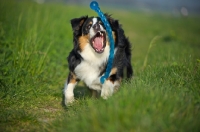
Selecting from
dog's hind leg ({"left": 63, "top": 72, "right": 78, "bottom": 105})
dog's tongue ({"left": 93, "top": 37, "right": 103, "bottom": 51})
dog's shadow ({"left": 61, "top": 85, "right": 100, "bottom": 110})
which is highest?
dog's tongue ({"left": 93, "top": 37, "right": 103, "bottom": 51})

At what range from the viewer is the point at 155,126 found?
3588 mm

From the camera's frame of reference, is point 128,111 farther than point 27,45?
No

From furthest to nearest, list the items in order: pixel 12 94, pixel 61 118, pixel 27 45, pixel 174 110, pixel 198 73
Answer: pixel 27 45
pixel 12 94
pixel 198 73
pixel 61 118
pixel 174 110

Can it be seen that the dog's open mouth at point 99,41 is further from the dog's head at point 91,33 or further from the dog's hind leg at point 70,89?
the dog's hind leg at point 70,89

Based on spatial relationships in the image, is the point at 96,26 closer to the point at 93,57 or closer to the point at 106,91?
the point at 93,57

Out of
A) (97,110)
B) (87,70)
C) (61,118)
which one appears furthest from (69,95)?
(97,110)

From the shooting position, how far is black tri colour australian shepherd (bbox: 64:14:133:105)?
536 centimetres

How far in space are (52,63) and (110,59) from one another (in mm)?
2728

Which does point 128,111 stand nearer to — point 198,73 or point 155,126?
point 155,126

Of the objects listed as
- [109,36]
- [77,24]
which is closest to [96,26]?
[109,36]

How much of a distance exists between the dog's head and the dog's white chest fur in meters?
0.09

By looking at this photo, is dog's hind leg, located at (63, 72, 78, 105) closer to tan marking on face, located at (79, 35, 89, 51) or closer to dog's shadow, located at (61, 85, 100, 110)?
dog's shadow, located at (61, 85, 100, 110)

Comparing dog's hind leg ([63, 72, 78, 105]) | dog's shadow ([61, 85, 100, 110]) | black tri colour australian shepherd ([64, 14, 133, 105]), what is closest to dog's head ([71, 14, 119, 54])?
black tri colour australian shepherd ([64, 14, 133, 105])

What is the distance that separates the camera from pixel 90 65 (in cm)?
548
